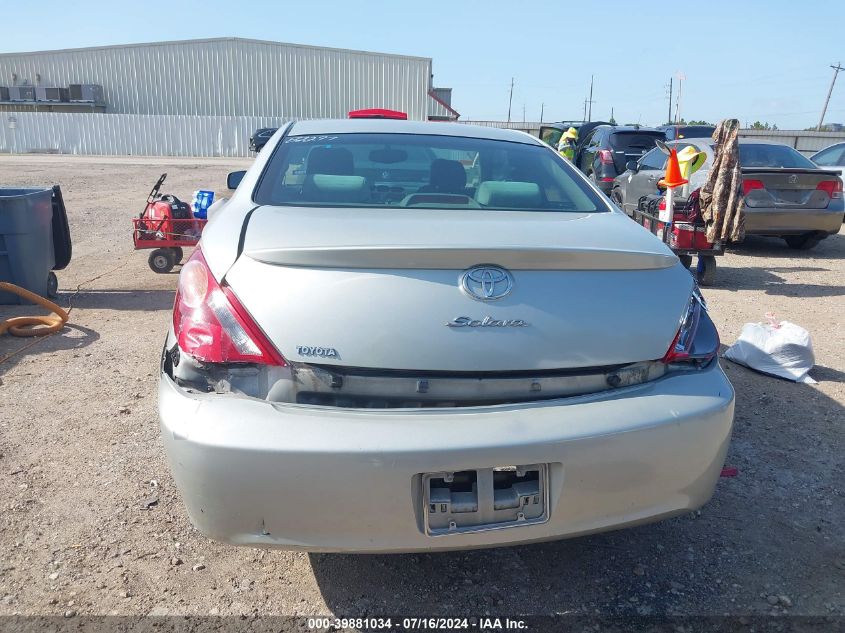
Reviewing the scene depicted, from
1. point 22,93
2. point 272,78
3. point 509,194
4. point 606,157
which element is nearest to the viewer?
point 509,194

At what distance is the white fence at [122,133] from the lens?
35156 millimetres

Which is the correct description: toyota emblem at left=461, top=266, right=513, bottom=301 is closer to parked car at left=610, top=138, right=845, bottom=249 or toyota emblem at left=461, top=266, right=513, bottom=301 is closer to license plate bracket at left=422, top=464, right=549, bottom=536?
license plate bracket at left=422, top=464, right=549, bottom=536

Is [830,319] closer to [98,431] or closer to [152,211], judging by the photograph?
[98,431]

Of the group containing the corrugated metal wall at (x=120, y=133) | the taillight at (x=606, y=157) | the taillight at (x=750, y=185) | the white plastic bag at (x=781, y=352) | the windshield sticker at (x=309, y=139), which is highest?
the windshield sticker at (x=309, y=139)

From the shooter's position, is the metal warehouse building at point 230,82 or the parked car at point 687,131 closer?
the parked car at point 687,131

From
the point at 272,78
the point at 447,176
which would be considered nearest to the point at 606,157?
A: the point at 447,176

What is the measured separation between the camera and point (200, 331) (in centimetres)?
205

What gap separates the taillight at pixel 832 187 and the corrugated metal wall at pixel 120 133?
101 ft

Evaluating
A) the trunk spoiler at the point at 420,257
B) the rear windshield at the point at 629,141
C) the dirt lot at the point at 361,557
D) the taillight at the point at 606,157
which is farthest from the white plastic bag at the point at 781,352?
the rear windshield at the point at 629,141

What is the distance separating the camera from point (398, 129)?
3.48m

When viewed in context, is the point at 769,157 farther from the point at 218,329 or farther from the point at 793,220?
the point at 218,329

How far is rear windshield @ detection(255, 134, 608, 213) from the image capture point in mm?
2852

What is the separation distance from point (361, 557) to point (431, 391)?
3.05ft

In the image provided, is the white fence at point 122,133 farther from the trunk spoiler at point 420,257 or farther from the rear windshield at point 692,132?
the trunk spoiler at point 420,257
